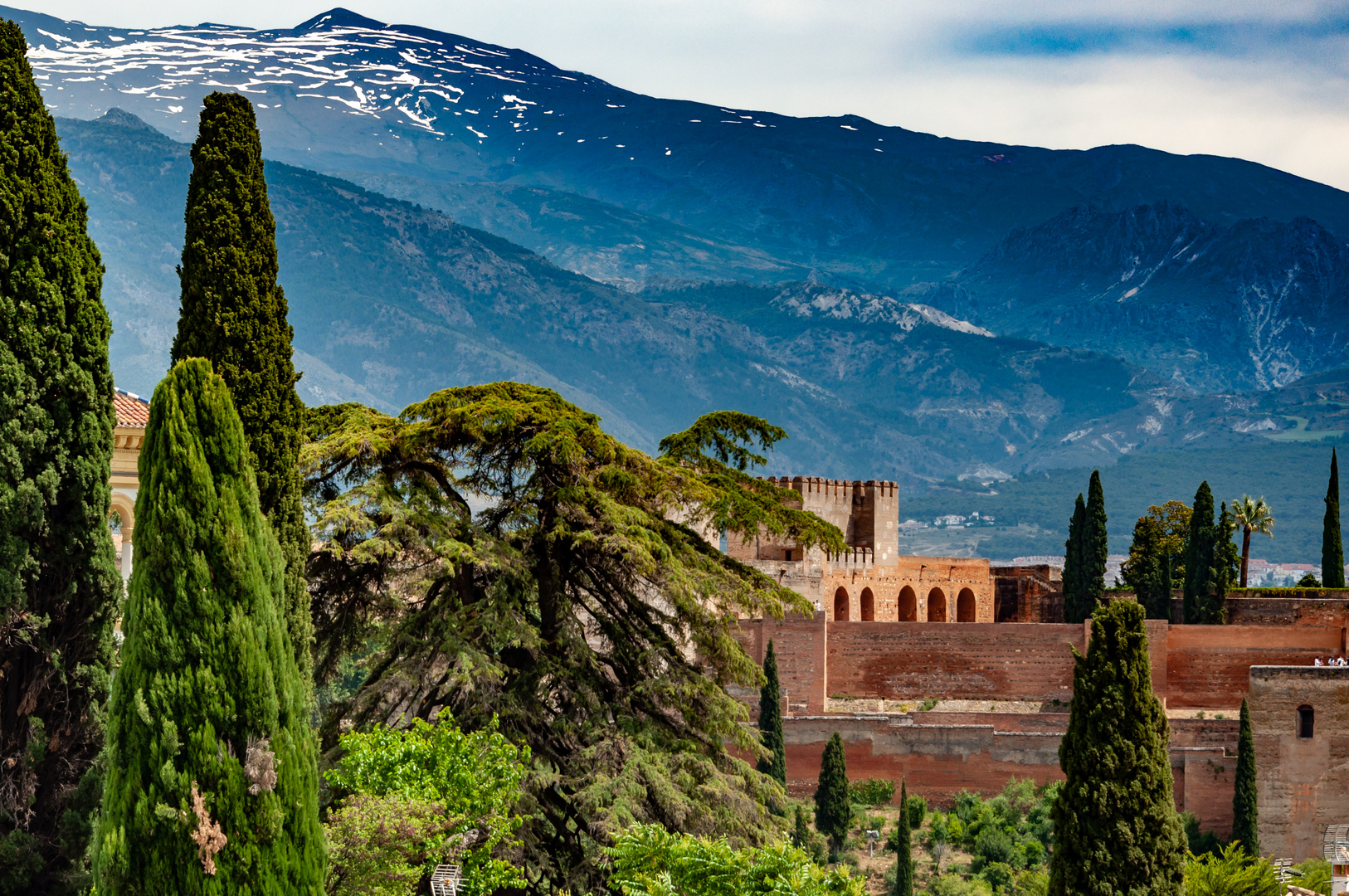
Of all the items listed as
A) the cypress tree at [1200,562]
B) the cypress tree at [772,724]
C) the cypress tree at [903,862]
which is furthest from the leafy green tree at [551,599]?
the cypress tree at [1200,562]

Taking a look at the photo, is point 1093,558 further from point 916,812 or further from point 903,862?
point 903,862

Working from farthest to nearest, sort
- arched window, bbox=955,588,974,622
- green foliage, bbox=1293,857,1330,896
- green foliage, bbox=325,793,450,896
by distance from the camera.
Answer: arched window, bbox=955,588,974,622, green foliage, bbox=1293,857,1330,896, green foliage, bbox=325,793,450,896

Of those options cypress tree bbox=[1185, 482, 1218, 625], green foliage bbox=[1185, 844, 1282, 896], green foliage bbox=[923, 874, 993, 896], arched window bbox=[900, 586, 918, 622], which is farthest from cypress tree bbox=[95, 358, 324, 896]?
arched window bbox=[900, 586, 918, 622]

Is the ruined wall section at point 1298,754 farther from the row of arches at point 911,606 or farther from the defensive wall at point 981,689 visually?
the row of arches at point 911,606

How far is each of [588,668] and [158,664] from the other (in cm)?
905

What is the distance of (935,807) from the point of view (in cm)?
4319

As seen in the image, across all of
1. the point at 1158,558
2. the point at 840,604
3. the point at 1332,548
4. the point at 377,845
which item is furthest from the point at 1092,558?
the point at 377,845

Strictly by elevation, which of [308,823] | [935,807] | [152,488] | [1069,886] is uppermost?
[152,488]

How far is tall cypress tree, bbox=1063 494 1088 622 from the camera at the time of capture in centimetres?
5319

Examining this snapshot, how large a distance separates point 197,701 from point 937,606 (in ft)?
158

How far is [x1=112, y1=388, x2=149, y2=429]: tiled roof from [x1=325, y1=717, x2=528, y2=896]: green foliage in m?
13.2

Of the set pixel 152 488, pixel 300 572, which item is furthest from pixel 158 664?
pixel 300 572

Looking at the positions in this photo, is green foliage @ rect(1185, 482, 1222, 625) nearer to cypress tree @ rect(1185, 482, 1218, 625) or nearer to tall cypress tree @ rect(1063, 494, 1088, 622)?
cypress tree @ rect(1185, 482, 1218, 625)

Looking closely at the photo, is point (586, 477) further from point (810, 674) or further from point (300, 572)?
point (810, 674)
